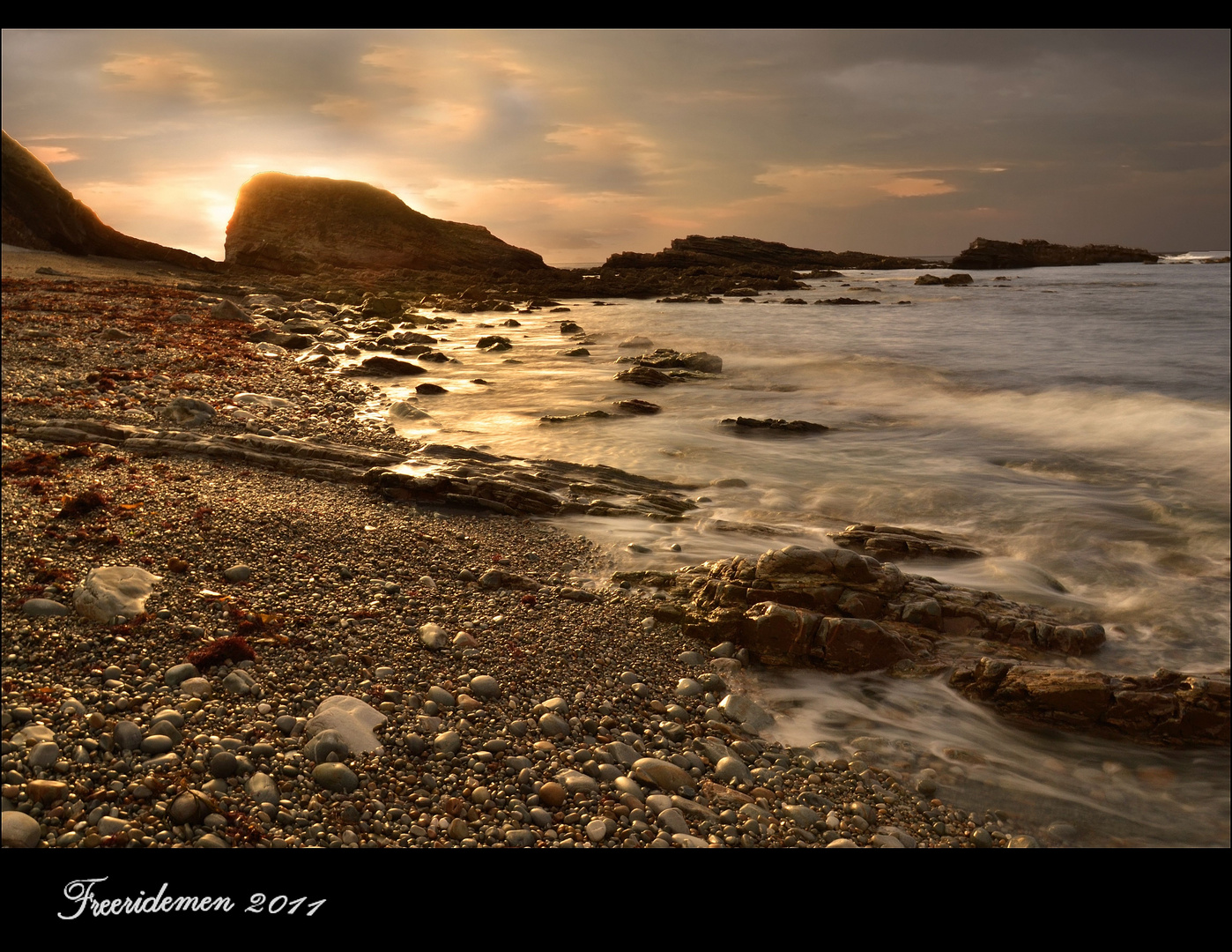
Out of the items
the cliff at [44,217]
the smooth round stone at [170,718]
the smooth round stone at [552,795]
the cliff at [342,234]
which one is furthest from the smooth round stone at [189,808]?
the cliff at [342,234]

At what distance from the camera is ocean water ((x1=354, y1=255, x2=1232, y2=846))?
4941mm

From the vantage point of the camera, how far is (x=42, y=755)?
358 cm

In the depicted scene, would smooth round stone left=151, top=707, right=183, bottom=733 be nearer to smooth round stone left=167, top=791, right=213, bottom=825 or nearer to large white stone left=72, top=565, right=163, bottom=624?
smooth round stone left=167, top=791, right=213, bottom=825

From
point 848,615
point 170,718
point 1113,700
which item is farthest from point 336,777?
point 1113,700

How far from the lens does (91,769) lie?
357cm

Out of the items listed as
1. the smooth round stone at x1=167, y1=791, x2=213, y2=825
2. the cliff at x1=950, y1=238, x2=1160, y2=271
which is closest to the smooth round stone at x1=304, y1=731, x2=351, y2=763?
the smooth round stone at x1=167, y1=791, x2=213, y2=825

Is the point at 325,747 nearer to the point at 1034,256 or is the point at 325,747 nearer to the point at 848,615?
the point at 848,615

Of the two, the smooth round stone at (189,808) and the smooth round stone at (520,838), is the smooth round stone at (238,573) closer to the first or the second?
the smooth round stone at (189,808)

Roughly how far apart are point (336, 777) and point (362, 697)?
885 millimetres

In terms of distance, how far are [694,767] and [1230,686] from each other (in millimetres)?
4196

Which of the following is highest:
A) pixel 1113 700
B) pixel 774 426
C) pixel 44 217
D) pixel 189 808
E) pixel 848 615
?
pixel 44 217
